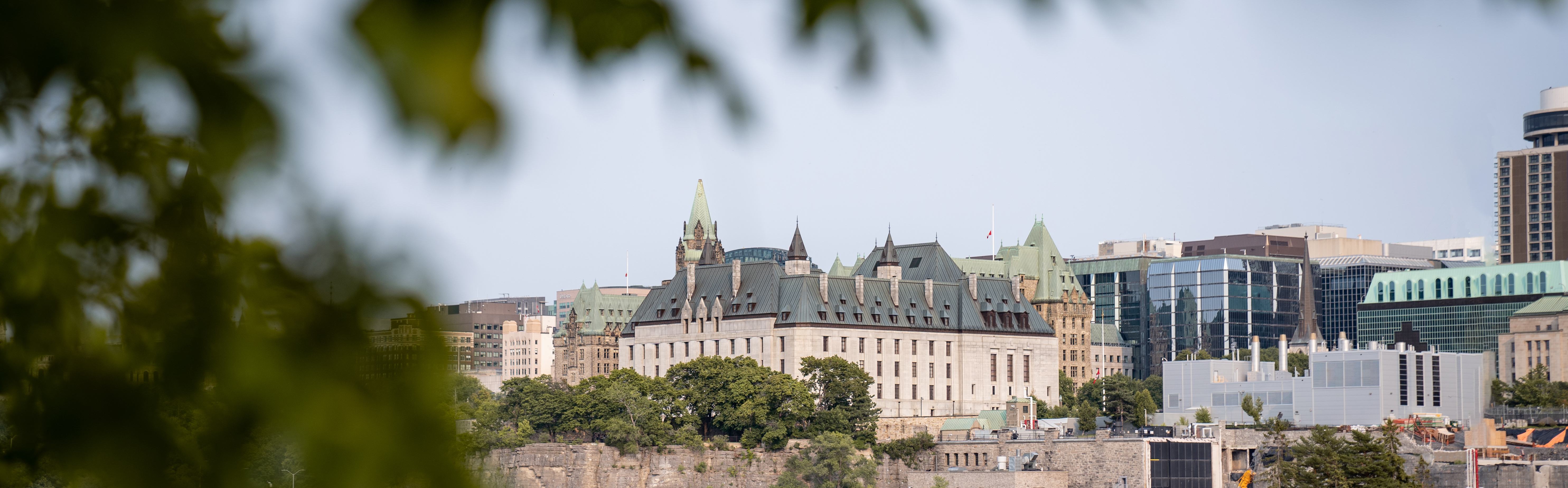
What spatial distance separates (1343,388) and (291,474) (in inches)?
5327

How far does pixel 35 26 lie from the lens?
7.31ft

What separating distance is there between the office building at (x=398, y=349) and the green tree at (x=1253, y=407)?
406 ft

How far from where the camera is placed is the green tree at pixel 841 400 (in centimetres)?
11544

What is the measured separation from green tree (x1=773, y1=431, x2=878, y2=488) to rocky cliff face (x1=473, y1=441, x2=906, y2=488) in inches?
91.4

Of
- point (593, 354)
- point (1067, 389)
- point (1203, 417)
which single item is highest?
point (593, 354)

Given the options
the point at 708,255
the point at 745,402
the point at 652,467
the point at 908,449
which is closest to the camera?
the point at 652,467

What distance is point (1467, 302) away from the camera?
18675 cm

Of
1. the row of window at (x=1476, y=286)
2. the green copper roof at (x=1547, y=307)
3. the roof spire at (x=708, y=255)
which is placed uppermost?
the roof spire at (x=708, y=255)

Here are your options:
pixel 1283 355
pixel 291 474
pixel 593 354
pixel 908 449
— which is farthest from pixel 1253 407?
pixel 291 474

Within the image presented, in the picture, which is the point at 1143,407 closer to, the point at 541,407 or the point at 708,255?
the point at 708,255

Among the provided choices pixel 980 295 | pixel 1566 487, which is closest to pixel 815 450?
pixel 980 295

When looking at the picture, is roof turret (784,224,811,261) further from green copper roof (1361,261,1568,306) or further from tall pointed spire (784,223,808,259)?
green copper roof (1361,261,1568,306)

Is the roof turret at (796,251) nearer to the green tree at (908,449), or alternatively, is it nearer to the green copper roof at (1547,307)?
the green tree at (908,449)

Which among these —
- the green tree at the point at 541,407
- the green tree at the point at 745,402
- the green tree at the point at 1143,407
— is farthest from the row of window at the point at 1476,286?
the green tree at the point at 541,407
